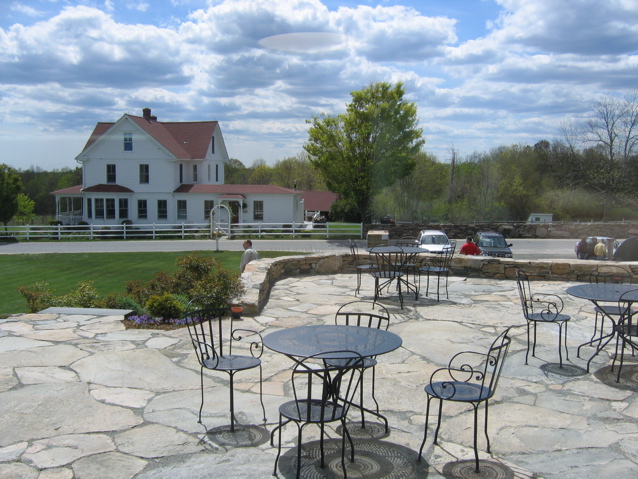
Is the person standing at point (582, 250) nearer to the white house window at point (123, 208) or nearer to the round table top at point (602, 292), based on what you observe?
the round table top at point (602, 292)

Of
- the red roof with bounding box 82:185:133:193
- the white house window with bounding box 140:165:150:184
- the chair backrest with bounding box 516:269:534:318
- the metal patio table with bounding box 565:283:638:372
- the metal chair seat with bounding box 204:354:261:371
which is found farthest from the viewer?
the white house window with bounding box 140:165:150:184

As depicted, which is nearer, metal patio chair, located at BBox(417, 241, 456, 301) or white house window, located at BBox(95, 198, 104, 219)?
metal patio chair, located at BBox(417, 241, 456, 301)

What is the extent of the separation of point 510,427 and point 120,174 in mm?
34910

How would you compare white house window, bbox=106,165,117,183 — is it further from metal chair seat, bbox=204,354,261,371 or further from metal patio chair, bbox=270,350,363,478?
metal patio chair, bbox=270,350,363,478

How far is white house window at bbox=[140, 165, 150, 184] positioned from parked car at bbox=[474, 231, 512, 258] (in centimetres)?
2363

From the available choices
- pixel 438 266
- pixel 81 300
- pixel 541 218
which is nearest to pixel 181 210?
pixel 541 218

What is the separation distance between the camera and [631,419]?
15.7 ft

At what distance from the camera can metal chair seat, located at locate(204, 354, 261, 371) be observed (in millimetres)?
4492

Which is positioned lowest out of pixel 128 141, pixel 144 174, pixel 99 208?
pixel 99 208

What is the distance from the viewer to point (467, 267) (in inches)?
495

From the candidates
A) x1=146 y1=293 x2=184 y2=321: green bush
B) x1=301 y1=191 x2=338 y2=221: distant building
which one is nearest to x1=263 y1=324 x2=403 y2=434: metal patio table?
x1=146 y1=293 x2=184 y2=321: green bush

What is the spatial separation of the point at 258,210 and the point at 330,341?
106 ft

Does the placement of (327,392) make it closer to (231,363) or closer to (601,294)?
(231,363)

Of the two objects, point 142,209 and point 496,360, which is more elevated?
point 142,209
